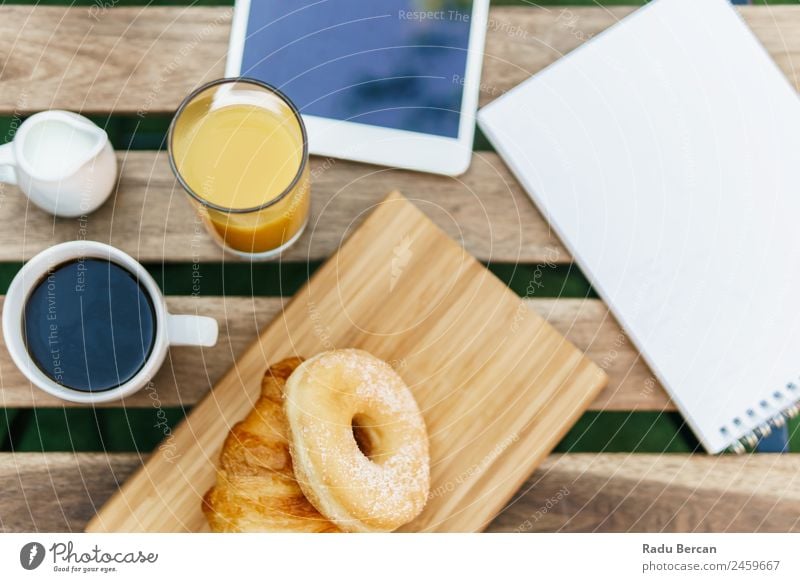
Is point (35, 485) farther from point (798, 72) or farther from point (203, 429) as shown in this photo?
point (798, 72)

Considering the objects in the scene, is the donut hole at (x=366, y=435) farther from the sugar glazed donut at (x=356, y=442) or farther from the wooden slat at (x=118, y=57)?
the wooden slat at (x=118, y=57)

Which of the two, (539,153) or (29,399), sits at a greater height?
(539,153)

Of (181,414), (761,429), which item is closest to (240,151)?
(181,414)

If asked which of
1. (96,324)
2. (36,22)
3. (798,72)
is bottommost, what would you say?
(96,324)

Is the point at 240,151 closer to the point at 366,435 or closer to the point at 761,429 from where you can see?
the point at 366,435

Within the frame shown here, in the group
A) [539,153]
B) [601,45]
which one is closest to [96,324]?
[539,153]

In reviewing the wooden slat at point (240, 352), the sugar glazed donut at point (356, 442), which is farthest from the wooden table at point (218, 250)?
the sugar glazed donut at point (356, 442)

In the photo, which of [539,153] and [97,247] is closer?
[97,247]

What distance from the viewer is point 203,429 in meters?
0.59

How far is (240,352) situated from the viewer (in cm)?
61

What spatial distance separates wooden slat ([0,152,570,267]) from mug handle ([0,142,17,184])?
0.06 metres

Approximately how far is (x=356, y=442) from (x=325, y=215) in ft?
0.68

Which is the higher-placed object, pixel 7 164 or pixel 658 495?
pixel 7 164

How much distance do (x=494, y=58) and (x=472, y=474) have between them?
1.25 ft
